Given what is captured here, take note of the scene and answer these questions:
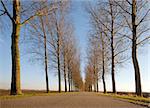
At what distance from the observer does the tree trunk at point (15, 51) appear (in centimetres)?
1633

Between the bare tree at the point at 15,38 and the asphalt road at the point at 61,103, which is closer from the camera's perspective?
the asphalt road at the point at 61,103

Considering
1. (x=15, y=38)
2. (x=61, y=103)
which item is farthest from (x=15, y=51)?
(x=61, y=103)

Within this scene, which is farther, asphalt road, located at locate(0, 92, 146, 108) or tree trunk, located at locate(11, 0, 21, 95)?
tree trunk, located at locate(11, 0, 21, 95)

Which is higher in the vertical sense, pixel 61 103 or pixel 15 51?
pixel 15 51

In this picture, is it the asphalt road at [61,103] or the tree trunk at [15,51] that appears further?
the tree trunk at [15,51]

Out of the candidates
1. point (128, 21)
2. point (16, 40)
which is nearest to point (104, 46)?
point (128, 21)

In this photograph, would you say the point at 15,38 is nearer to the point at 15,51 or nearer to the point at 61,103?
the point at 15,51

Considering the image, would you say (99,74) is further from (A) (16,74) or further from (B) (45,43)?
(A) (16,74)

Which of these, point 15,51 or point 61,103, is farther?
point 15,51

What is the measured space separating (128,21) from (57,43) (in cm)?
1600

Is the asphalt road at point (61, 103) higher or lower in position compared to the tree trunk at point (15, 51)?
lower

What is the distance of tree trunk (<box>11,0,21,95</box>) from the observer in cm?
1633

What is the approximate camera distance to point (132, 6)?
2016 cm

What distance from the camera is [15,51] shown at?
16.9 metres
